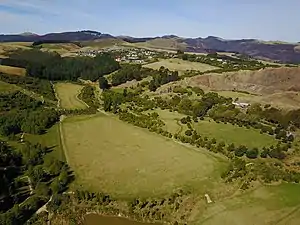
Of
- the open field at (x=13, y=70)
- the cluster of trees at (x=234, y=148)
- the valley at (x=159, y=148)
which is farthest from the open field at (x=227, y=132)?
the open field at (x=13, y=70)

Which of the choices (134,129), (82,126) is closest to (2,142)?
(82,126)

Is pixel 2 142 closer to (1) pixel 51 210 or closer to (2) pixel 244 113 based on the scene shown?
(1) pixel 51 210

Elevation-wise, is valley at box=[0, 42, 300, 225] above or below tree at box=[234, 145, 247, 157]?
below

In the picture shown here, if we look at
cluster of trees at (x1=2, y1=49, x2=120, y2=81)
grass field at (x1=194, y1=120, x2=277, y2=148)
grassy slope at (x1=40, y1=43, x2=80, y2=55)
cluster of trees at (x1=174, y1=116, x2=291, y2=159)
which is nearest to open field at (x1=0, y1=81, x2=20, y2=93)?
cluster of trees at (x1=2, y1=49, x2=120, y2=81)

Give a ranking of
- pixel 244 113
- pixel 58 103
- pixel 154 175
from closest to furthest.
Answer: pixel 154 175 → pixel 244 113 → pixel 58 103

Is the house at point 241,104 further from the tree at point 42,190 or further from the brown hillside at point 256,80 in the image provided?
the tree at point 42,190

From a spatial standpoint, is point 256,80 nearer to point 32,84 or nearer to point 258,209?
point 32,84

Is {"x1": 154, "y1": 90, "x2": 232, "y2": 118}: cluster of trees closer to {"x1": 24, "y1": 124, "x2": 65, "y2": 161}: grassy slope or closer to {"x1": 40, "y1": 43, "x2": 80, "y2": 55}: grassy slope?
{"x1": 24, "y1": 124, "x2": 65, "y2": 161}: grassy slope
